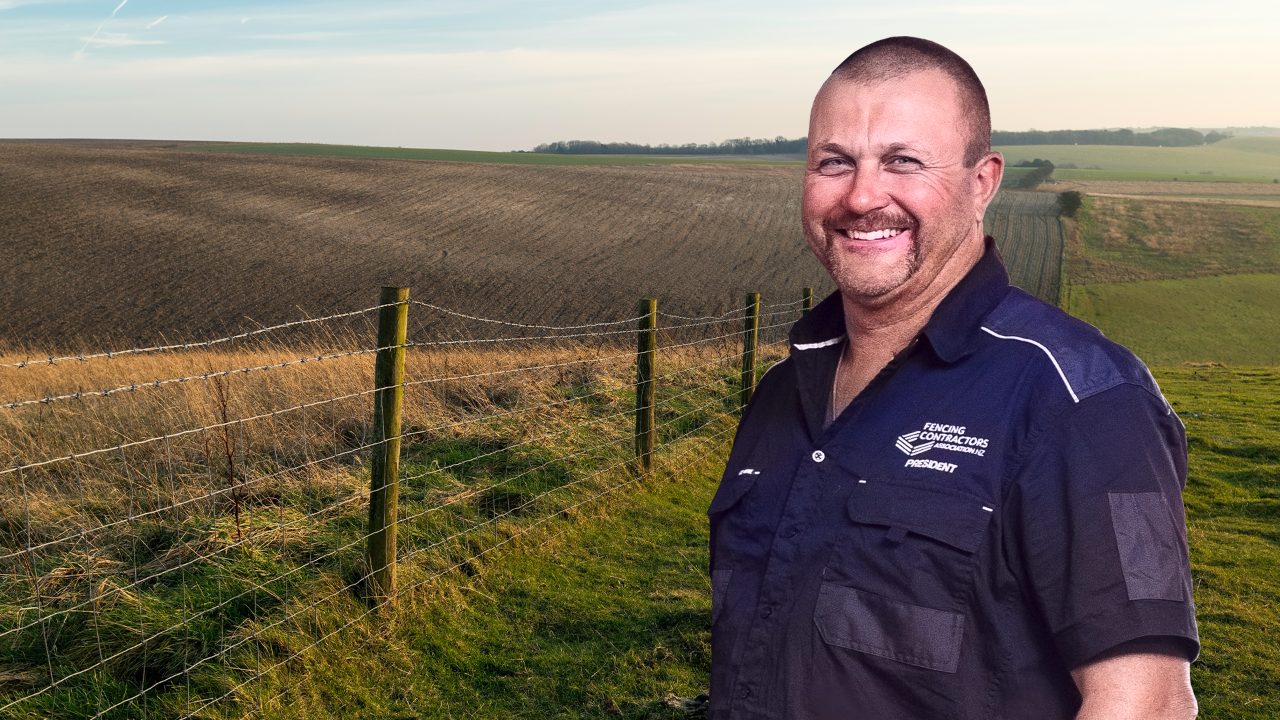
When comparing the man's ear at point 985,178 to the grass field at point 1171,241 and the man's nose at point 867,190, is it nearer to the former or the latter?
the man's nose at point 867,190

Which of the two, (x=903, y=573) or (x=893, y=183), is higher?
(x=893, y=183)

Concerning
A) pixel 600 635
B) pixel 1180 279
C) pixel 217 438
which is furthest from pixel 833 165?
pixel 1180 279

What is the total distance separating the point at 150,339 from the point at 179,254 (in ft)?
34.1

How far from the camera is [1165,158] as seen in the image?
503 ft

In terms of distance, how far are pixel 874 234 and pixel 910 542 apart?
1.74 feet

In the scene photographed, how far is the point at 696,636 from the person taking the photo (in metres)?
6.02

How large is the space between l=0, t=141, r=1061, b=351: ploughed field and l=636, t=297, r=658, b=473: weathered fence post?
1601 cm

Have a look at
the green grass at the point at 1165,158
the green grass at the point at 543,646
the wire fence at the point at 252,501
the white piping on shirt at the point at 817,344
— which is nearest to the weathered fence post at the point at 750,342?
the wire fence at the point at 252,501

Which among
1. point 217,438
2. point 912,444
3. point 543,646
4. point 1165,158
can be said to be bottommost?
point 543,646

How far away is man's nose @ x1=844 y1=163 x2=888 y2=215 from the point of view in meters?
1.76

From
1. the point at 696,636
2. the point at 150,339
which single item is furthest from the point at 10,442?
the point at 150,339

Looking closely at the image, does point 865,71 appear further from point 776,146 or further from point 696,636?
point 776,146

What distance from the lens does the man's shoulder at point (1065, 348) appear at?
4.91ft

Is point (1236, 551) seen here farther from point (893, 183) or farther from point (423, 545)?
point (893, 183)
